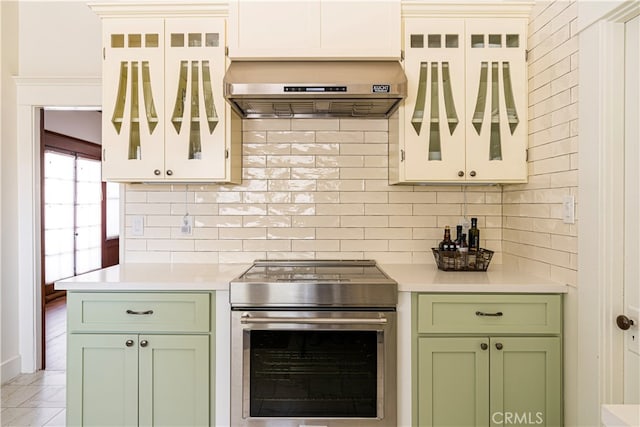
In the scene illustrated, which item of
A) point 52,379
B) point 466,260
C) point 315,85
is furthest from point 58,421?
point 466,260

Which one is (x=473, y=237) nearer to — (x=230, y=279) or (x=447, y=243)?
(x=447, y=243)

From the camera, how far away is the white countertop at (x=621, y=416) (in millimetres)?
800

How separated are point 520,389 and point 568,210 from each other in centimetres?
88

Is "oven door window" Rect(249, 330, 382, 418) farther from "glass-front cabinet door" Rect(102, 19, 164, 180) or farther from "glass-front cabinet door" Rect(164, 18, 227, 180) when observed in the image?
"glass-front cabinet door" Rect(102, 19, 164, 180)

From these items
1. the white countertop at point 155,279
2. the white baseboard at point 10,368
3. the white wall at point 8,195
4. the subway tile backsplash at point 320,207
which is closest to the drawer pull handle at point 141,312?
the white countertop at point 155,279

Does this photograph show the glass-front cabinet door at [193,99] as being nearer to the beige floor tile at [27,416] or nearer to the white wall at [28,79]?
the white wall at [28,79]

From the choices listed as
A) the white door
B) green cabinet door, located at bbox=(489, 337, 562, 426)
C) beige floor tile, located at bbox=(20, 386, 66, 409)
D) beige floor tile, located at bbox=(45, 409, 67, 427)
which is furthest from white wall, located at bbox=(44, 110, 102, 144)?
the white door

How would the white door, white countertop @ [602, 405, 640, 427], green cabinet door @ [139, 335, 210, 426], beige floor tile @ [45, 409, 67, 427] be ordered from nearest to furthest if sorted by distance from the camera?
1. white countertop @ [602, 405, 640, 427]
2. the white door
3. green cabinet door @ [139, 335, 210, 426]
4. beige floor tile @ [45, 409, 67, 427]

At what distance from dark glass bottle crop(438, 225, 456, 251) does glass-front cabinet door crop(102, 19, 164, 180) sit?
1.68m

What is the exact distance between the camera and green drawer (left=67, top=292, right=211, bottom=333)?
203 centimetres

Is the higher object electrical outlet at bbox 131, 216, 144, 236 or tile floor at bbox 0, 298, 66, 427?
electrical outlet at bbox 131, 216, 144, 236

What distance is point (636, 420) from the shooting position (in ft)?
2.63

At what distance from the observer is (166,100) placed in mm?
2344

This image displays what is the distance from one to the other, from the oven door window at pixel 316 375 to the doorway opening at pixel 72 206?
3.60 m
